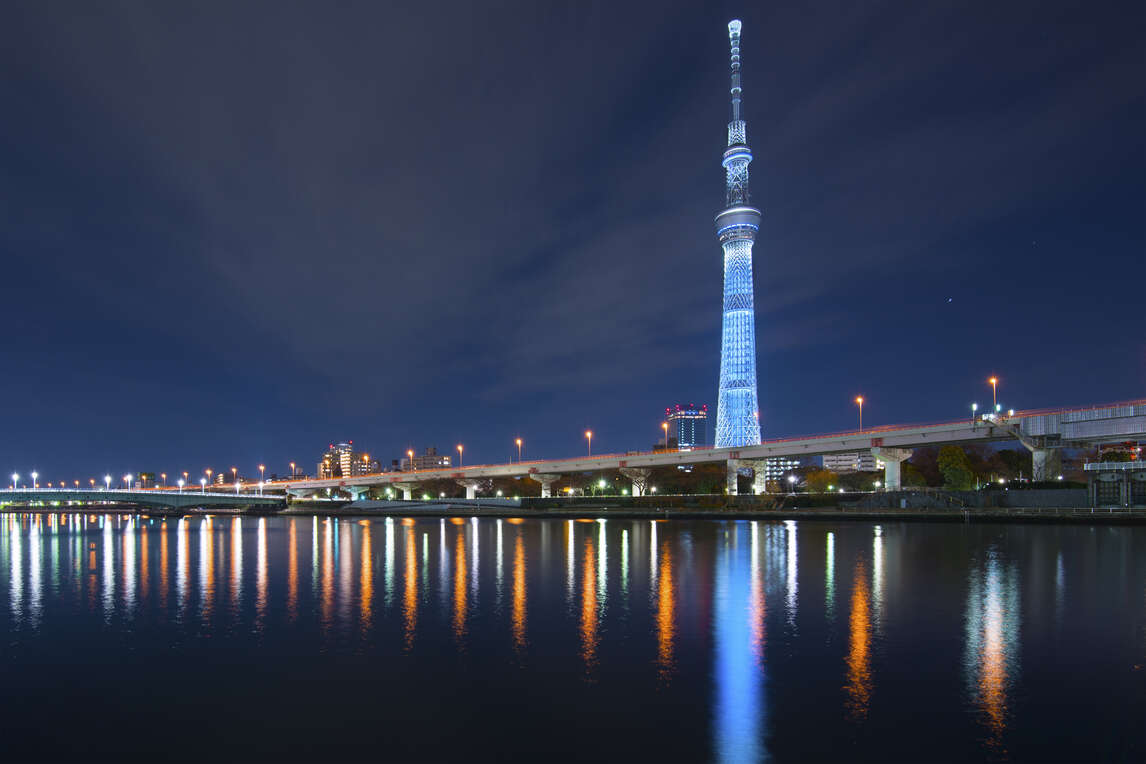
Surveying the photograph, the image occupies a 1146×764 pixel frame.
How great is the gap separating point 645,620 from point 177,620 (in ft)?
45.7

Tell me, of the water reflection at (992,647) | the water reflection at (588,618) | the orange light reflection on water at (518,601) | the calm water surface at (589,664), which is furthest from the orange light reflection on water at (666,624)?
the water reflection at (992,647)

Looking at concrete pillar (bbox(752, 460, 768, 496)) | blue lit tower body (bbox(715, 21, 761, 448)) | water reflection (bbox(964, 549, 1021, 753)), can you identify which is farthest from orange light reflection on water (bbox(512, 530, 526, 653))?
blue lit tower body (bbox(715, 21, 761, 448))

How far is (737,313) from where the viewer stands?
162375 mm

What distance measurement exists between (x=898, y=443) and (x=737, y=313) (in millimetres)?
81106

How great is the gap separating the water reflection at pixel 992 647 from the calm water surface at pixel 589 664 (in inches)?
3.2

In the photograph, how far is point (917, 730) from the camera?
1164 cm

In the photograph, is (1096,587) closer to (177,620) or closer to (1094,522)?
(177,620)

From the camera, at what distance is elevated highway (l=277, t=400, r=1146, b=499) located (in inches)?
2608

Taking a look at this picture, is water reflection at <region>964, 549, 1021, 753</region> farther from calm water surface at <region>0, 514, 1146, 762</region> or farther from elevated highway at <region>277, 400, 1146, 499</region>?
elevated highway at <region>277, 400, 1146, 499</region>

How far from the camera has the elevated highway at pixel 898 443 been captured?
6625 centimetres

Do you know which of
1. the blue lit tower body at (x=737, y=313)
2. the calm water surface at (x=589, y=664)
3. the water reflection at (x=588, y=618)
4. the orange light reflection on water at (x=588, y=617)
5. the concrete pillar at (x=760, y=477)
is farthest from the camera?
the blue lit tower body at (x=737, y=313)

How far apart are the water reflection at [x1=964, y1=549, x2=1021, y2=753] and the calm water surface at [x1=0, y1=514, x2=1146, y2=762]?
0.27 ft

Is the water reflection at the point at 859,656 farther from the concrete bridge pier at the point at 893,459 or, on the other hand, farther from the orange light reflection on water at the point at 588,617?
the concrete bridge pier at the point at 893,459

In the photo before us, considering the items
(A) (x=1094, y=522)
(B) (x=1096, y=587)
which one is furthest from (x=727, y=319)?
(B) (x=1096, y=587)
